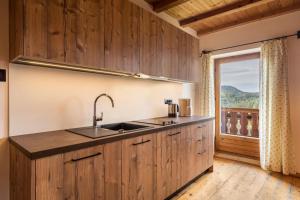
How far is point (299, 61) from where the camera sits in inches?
Result: 107

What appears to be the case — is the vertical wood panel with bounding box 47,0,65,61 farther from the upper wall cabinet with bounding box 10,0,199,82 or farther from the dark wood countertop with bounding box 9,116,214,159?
the dark wood countertop with bounding box 9,116,214,159

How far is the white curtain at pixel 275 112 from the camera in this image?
2.73 metres

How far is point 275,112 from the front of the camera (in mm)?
2820

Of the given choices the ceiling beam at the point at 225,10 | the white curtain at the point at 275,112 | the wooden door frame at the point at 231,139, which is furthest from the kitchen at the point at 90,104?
the wooden door frame at the point at 231,139

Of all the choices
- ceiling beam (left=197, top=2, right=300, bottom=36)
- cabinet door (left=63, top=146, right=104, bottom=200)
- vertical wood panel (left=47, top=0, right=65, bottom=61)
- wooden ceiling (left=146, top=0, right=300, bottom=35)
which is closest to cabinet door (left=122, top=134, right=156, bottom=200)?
cabinet door (left=63, top=146, right=104, bottom=200)

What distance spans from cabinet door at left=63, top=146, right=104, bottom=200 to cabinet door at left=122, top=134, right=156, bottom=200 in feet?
0.76

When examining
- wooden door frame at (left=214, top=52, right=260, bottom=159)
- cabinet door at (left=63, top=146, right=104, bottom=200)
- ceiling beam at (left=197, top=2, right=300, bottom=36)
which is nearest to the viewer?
cabinet door at (left=63, top=146, right=104, bottom=200)

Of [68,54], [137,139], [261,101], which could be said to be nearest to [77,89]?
[68,54]

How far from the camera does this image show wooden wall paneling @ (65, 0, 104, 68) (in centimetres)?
144

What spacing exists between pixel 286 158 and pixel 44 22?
11.6ft

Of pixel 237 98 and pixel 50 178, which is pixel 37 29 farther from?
pixel 237 98

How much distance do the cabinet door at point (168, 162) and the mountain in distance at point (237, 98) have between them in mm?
2005

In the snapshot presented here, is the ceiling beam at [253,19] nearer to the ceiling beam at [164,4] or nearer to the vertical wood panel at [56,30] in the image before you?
the ceiling beam at [164,4]

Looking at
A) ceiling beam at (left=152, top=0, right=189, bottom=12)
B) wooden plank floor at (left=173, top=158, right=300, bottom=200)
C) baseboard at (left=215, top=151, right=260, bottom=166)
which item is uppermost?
ceiling beam at (left=152, top=0, right=189, bottom=12)
